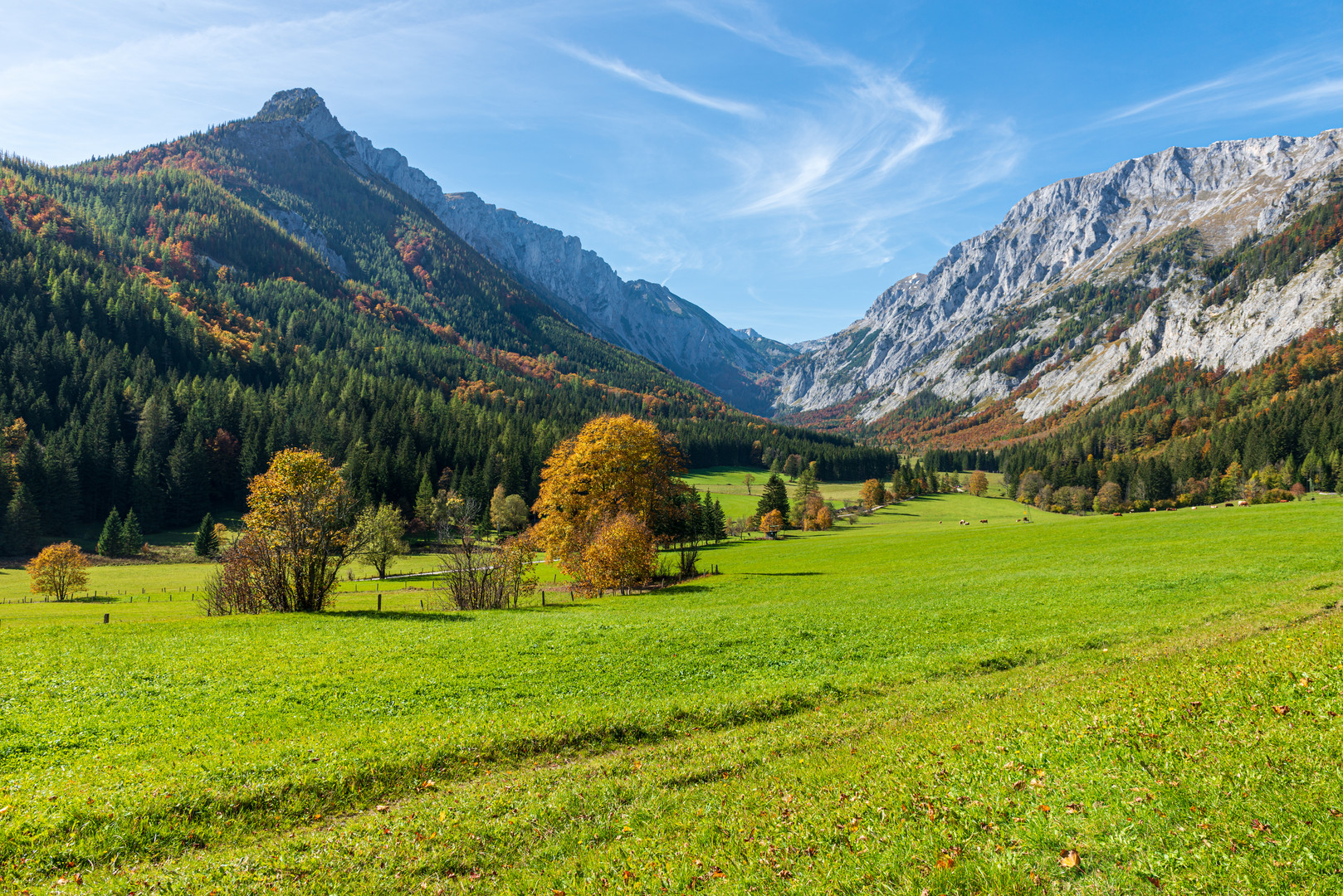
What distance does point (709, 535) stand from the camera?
108000 millimetres

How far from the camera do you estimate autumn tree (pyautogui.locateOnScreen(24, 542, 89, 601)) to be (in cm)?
6062

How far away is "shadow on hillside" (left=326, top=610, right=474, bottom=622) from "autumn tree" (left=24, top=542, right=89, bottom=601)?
168ft

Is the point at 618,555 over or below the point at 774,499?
below

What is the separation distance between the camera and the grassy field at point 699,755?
736 cm

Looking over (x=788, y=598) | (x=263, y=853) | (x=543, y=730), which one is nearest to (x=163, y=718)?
(x=263, y=853)

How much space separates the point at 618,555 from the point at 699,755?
37.9 m

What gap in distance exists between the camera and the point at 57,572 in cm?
6153

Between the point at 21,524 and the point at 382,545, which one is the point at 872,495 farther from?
the point at 21,524

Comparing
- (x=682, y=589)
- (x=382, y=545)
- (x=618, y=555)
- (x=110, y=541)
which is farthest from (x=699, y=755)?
(x=110, y=541)

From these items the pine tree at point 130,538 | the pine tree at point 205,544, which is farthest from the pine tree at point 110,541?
the pine tree at point 205,544

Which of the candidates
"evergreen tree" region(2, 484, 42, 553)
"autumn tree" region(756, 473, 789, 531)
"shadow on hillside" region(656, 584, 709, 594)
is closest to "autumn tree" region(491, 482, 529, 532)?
"autumn tree" region(756, 473, 789, 531)

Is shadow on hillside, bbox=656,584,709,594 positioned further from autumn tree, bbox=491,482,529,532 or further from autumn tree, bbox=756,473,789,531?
autumn tree, bbox=756,473,789,531

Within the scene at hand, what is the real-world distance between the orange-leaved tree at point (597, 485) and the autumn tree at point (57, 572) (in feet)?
178

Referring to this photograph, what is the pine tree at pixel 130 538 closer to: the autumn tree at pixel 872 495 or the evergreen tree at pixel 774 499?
the evergreen tree at pixel 774 499
